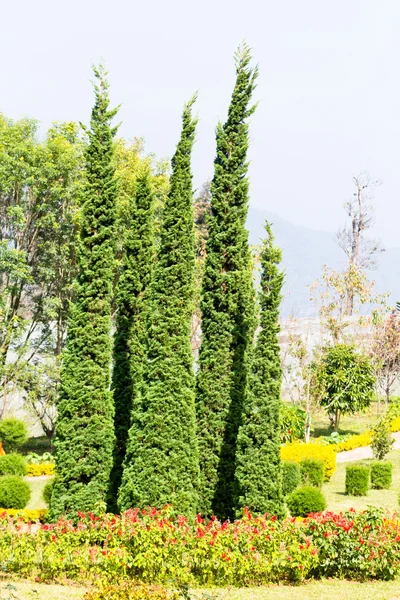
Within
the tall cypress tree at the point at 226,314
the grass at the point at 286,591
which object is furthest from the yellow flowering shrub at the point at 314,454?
the grass at the point at 286,591

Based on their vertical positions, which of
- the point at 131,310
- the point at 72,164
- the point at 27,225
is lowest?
the point at 131,310

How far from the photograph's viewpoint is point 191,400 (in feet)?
41.2

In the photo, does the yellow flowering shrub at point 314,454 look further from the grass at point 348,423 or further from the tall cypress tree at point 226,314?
the grass at point 348,423

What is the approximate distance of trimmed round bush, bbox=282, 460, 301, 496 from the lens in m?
16.1

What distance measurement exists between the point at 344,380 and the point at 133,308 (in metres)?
13.5

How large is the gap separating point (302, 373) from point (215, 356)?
37.9ft

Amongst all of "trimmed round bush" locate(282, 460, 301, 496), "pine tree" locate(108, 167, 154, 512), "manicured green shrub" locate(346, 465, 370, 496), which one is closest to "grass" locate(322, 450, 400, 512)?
"manicured green shrub" locate(346, 465, 370, 496)

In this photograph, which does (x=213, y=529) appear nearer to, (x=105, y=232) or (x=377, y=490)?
(x=105, y=232)

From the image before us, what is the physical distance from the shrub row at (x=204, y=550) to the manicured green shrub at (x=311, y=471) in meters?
6.66

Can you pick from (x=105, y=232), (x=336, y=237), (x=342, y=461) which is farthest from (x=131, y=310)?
(x=336, y=237)

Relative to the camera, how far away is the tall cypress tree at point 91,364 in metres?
13.1

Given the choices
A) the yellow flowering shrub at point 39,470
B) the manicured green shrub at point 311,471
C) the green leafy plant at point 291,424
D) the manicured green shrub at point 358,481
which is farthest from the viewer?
the green leafy plant at point 291,424

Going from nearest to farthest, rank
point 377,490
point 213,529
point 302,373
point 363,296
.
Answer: point 213,529
point 377,490
point 302,373
point 363,296

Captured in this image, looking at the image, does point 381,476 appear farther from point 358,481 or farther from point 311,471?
point 311,471
